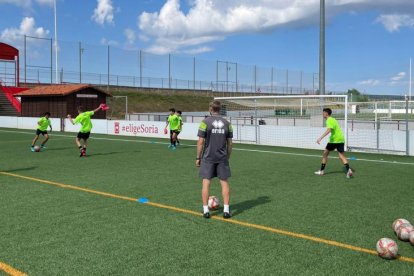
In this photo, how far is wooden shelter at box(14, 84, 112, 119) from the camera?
37.4 meters

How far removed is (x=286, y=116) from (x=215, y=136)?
23.0 meters

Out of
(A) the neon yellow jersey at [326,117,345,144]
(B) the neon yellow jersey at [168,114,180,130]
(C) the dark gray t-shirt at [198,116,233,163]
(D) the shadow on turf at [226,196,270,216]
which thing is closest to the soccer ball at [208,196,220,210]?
(D) the shadow on turf at [226,196,270,216]

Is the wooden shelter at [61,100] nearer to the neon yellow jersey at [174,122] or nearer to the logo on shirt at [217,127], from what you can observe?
the neon yellow jersey at [174,122]

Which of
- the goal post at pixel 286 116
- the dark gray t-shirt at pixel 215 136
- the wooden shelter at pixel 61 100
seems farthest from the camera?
the wooden shelter at pixel 61 100

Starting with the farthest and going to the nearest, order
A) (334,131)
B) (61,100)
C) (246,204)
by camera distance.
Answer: (61,100) → (334,131) → (246,204)

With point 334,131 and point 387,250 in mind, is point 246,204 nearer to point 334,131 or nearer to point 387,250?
point 387,250

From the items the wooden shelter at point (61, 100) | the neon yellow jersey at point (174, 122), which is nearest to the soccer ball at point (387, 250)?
the neon yellow jersey at point (174, 122)

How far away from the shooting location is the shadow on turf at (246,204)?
25.2ft

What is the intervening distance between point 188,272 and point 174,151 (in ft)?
44.8

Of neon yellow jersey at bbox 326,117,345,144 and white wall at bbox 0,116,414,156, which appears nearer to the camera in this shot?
neon yellow jersey at bbox 326,117,345,144

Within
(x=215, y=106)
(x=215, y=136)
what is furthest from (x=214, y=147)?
(x=215, y=106)

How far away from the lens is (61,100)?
37.5 metres

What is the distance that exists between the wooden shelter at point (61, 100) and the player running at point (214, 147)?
3227cm

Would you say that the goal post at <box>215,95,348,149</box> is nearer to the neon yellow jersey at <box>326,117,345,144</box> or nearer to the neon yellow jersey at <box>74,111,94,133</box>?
the neon yellow jersey at <box>326,117,345,144</box>
